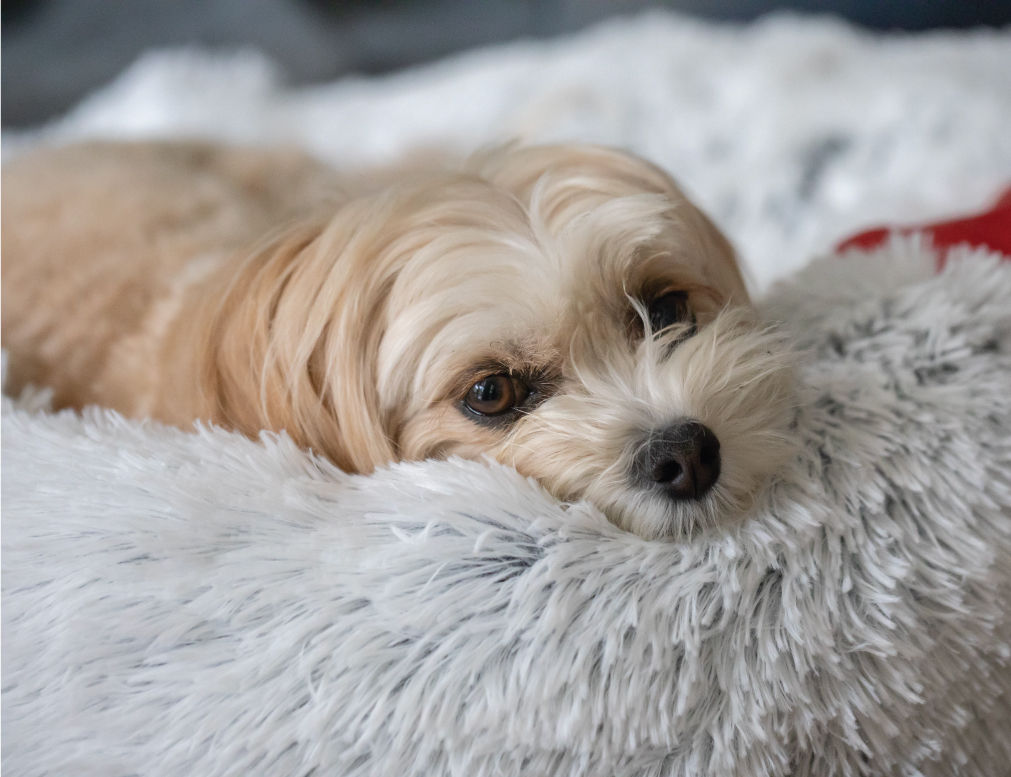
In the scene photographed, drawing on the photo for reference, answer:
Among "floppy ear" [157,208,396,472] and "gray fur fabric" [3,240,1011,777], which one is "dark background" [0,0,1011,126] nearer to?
"floppy ear" [157,208,396,472]

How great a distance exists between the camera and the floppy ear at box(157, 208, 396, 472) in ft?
3.16

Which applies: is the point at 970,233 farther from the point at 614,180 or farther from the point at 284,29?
the point at 284,29

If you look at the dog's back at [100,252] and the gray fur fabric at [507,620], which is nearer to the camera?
the gray fur fabric at [507,620]

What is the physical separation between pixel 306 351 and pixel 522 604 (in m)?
0.39

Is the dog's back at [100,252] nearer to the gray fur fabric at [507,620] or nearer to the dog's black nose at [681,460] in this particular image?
the gray fur fabric at [507,620]

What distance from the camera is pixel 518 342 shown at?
931mm

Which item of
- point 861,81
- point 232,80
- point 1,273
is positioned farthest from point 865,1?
point 1,273

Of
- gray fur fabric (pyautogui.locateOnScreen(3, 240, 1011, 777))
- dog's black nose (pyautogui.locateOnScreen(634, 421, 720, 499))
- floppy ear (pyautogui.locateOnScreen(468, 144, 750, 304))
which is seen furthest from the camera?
floppy ear (pyautogui.locateOnScreen(468, 144, 750, 304))

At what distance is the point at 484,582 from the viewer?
768 millimetres

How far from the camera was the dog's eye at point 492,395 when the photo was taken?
94 centimetres

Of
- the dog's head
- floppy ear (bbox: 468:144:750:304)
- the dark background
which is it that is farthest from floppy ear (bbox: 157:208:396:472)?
the dark background

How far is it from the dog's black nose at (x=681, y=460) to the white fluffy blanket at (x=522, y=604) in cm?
5

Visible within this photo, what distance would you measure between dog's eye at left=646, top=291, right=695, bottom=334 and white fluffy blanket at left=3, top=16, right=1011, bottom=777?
0.57 feet

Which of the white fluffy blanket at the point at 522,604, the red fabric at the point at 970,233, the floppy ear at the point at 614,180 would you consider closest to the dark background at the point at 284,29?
the red fabric at the point at 970,233
